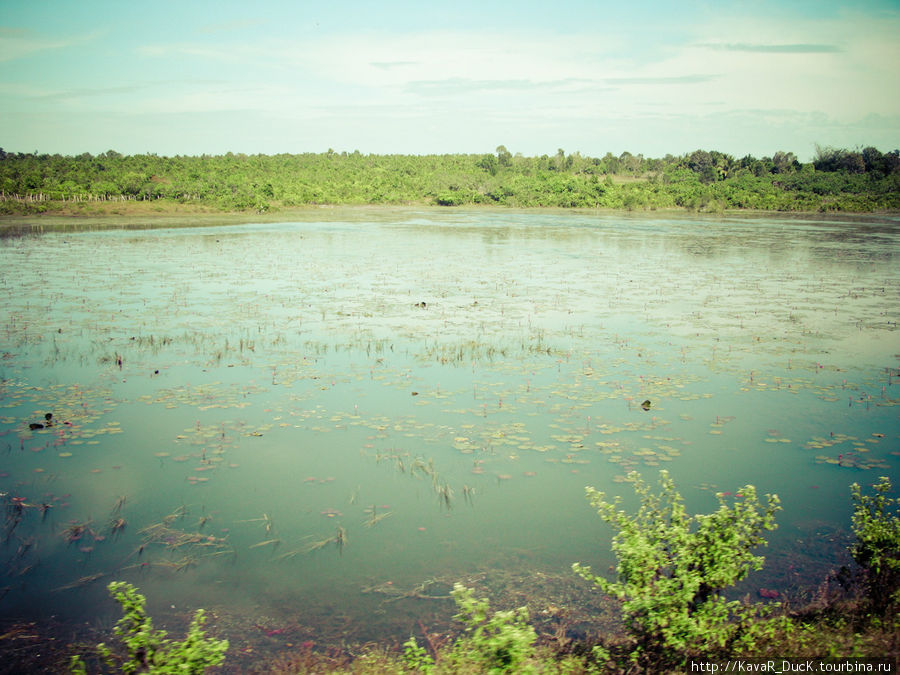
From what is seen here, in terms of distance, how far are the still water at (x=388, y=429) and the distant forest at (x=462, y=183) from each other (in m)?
37.8

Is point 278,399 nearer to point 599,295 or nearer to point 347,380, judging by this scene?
point 347,380

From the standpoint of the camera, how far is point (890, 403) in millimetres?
9016

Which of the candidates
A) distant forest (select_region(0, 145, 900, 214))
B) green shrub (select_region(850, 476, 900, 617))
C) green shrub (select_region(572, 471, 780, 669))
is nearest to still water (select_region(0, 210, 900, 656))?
green shrub (select_region(850, 476, 900, 617))

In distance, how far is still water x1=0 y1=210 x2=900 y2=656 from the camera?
536 centimetres

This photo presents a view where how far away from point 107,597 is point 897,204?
75.2m

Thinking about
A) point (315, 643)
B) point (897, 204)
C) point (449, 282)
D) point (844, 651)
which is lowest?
point (315, 643)

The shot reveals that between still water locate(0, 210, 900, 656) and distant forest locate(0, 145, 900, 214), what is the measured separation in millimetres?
37772

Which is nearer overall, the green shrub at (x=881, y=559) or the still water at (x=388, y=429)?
the green shrub at (x=881, y=559)

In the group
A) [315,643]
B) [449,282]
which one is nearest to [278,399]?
[315,643]

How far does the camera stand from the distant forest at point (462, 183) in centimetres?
5791

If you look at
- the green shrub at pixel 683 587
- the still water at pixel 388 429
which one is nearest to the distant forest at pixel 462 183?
the still water at pixel 388 429

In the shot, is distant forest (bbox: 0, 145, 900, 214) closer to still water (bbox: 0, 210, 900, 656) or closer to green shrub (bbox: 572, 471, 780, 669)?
still water (bbox: 0, 210, 900, 656)

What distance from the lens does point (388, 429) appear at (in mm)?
8195

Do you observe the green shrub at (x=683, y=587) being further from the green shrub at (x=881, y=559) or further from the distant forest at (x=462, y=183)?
the distant forest at (x=462, y=183)
